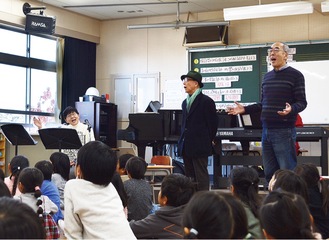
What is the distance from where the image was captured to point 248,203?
98.7 inches

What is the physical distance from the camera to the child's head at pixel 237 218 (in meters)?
1.41

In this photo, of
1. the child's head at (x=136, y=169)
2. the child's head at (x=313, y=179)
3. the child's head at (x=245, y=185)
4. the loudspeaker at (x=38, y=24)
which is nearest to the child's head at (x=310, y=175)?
the child's head at (x=313, y=179)

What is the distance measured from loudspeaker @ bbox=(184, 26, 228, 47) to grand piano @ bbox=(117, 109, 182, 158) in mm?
2396

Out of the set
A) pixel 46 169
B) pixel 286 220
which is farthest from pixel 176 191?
pixel 46 169

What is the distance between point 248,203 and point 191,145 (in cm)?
241

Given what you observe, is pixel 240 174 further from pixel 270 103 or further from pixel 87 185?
pixel 270 103

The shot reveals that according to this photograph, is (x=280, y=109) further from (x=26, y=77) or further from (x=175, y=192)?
(x=26, y=77)

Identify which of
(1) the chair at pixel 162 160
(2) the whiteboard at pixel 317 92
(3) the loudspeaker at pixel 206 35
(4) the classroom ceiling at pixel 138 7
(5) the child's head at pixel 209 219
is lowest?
(1) the chair at pixel 162 160

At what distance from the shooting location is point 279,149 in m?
3.81

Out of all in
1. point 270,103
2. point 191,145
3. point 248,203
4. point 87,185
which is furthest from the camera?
point 191,145

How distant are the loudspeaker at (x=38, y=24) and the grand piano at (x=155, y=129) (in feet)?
7.10

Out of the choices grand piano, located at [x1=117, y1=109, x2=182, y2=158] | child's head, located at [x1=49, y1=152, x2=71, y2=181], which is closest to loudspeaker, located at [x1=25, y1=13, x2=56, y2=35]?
grand piano, located at [x1=117, y1=109, x2=182, y2=158]

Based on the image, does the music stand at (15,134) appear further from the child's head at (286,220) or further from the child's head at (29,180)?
the child's head at (286,220)

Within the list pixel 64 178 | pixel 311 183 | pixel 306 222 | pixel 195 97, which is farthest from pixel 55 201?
pixel 306 222
